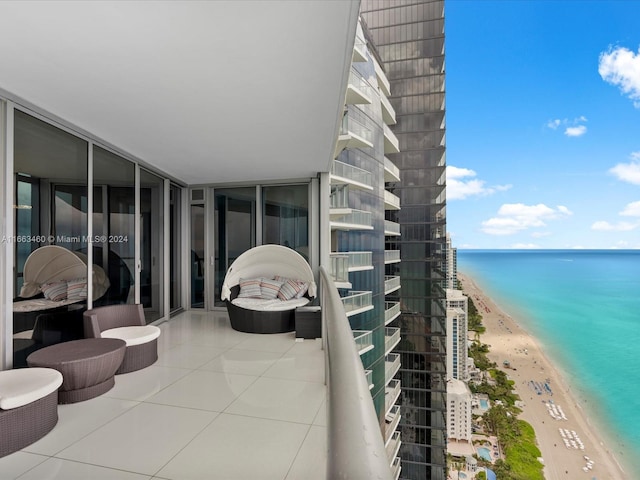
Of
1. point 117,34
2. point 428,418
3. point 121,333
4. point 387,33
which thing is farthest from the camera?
point 387,33

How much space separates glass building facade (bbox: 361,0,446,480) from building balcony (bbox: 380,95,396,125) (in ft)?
4.52

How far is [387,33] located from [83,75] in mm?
18100

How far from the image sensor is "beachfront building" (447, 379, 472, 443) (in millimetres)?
14570

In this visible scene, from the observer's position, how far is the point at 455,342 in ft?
52.7

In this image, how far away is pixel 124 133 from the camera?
429 centimetres

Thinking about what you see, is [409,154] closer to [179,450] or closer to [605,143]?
[179,450]

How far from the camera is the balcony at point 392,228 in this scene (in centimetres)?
1533

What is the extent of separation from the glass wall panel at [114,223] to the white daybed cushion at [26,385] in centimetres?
194

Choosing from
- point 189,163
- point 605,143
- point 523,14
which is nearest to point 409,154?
point 189,163

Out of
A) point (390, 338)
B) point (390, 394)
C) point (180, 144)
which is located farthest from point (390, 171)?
point (180, 144)

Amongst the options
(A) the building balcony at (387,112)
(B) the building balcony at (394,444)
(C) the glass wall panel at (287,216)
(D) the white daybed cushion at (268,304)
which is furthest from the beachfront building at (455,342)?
(D) the white daybed cushion at (268,304)

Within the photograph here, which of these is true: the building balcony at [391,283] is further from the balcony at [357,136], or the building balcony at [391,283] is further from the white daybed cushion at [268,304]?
the white daybed cushion at [268,304]

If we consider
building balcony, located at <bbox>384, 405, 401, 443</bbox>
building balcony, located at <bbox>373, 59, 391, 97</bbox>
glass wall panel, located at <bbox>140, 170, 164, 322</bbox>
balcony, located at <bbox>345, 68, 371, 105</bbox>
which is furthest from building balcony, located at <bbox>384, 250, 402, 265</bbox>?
glass wall panel, located at <bbox>140, 170, 164, 322</bbox>

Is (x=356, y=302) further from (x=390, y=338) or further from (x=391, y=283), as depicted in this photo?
(x=391, y=283)
